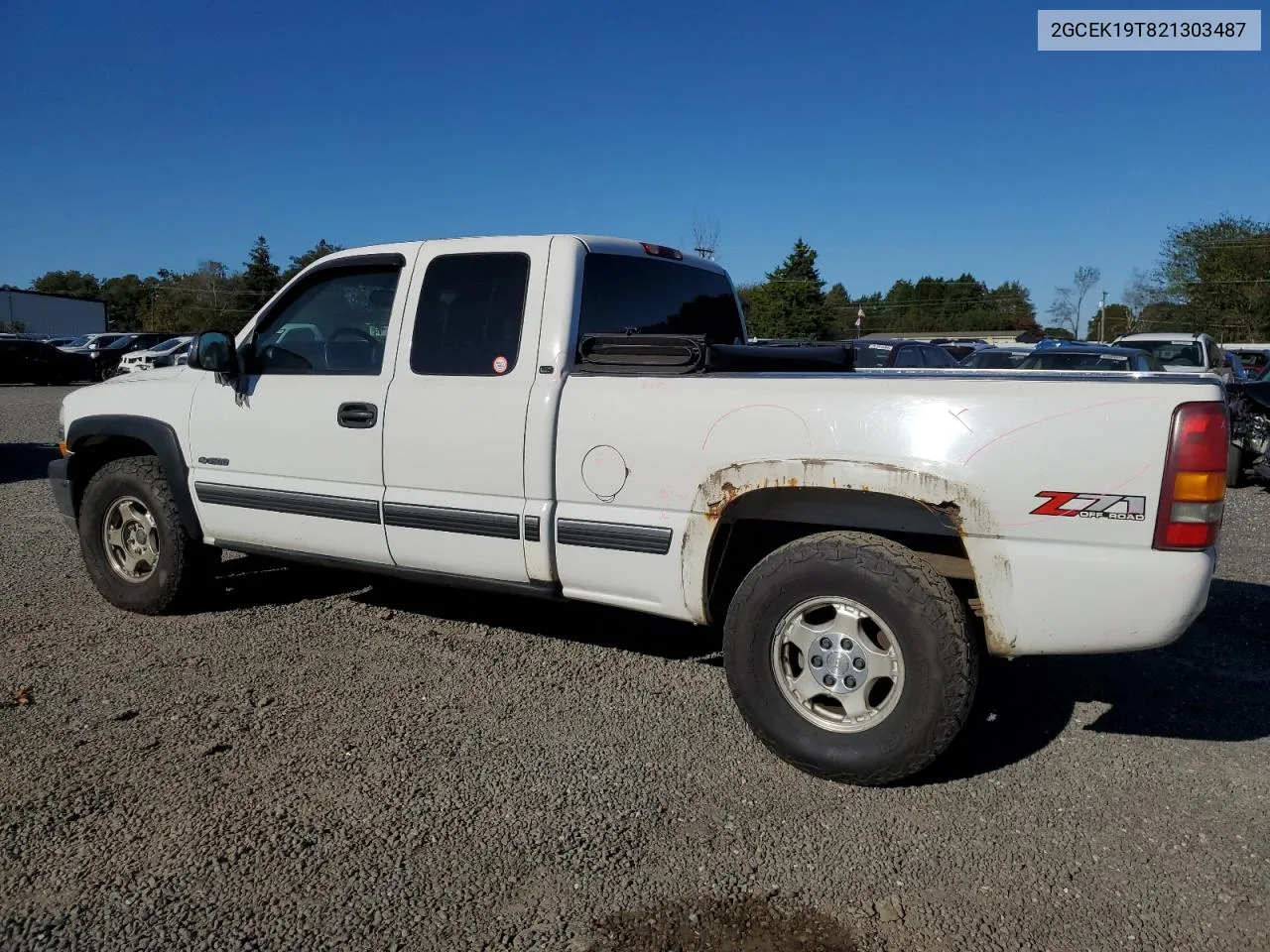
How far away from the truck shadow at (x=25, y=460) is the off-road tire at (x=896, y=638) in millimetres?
9664

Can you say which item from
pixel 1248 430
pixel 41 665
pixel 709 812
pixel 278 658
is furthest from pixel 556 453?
pixel 1248 430

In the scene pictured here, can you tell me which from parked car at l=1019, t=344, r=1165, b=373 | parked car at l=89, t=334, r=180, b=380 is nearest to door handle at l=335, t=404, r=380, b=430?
parked car at l=1019, t=344, r=1165, b=373

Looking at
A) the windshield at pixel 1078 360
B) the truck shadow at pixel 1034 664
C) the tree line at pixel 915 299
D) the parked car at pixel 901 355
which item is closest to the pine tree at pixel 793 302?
the tree line at pixel 915 299

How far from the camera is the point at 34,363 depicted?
29641 mm

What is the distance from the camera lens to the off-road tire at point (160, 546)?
16.9ft

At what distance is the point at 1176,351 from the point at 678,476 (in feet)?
50.9

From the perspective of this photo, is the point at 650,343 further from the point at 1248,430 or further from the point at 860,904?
the point at 1248,430

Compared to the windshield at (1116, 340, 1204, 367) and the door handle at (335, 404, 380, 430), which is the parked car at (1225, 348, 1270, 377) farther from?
the door handle at (335, 404, 380, 430)

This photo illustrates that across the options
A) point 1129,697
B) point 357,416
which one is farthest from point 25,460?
point 1129,697

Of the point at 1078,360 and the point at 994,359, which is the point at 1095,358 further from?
the point at 994,359

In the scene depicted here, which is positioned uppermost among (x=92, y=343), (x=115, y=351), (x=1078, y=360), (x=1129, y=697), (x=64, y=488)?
(x=92, y=343)

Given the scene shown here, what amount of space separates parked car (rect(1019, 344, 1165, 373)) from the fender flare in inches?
409

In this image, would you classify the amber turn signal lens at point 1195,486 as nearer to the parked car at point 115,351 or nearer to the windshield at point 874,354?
the windshield at point 874,354

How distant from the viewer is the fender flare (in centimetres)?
505
